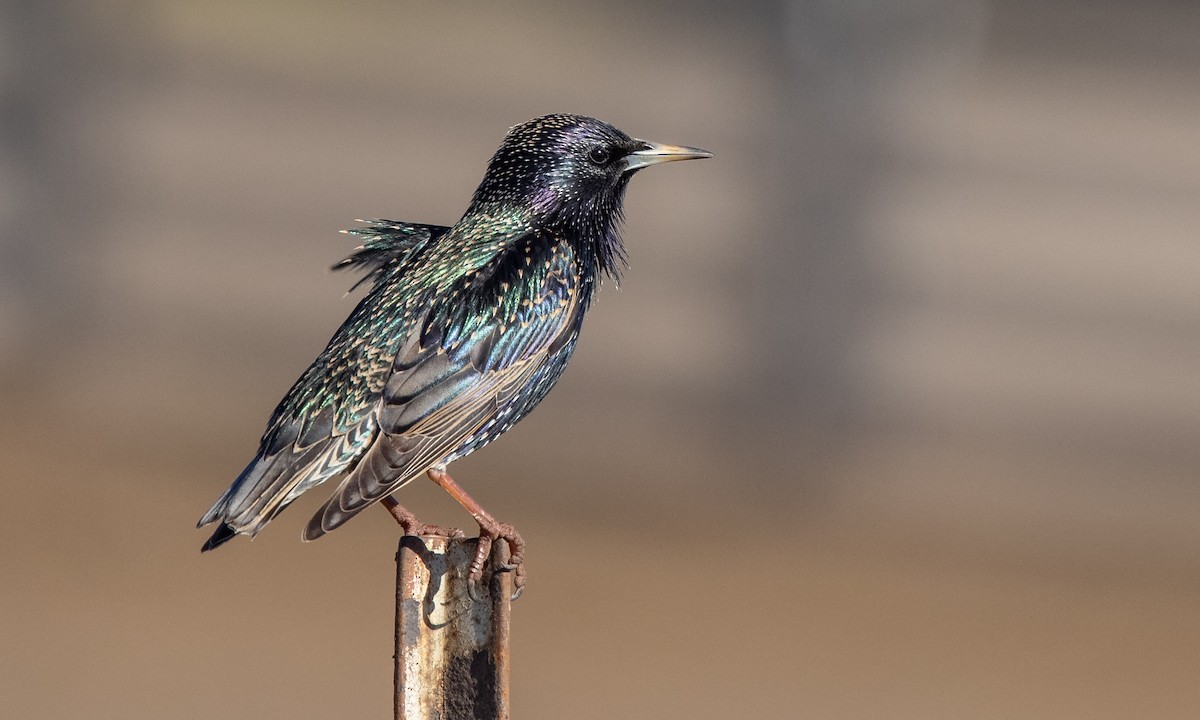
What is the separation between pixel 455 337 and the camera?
334 cm

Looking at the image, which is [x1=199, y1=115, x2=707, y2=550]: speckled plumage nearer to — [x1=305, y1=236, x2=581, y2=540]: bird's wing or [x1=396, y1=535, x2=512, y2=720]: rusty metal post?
[x1=305, y1=236, x2=581, y2=540]: bird's wing

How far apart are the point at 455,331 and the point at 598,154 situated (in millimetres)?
555

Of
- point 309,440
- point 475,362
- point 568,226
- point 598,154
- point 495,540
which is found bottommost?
point 495,540

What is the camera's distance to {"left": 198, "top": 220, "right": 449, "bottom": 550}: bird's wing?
295cm

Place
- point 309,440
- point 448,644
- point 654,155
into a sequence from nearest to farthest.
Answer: point 448,644, point 309,440, point 654,155

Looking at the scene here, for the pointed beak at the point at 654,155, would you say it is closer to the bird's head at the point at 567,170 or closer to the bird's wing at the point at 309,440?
the bird's head at the point at 567,170

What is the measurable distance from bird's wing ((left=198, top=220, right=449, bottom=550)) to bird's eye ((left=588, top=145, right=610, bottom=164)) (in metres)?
0.61

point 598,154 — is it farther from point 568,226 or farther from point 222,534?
point 222,534

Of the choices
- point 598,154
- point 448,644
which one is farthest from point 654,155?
point 448,644

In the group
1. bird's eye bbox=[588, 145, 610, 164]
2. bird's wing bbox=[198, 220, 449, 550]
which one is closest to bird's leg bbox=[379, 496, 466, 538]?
bird's wing bbox=[198, 220, 449, 550]

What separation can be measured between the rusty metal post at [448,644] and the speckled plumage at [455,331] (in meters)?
0.49

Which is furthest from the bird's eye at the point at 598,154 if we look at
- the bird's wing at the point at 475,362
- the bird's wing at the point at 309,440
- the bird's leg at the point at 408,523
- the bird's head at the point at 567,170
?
the bird's leg at the point at 408,523

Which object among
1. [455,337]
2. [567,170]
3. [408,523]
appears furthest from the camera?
[567,170]

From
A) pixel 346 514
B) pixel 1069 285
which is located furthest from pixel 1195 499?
pixel 346 514
